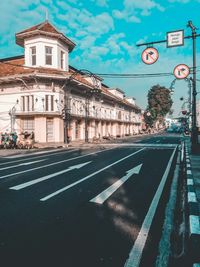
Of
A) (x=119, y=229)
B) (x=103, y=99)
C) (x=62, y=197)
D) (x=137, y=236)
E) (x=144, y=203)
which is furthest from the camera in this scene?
(x=103, y=99)

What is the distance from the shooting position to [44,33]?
24.8 metres

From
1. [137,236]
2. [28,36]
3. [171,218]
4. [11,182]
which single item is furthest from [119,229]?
[28,36]

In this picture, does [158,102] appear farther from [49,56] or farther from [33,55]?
[33,55]

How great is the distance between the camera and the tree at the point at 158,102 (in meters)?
75.1

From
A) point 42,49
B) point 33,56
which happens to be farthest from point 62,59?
point 33,56

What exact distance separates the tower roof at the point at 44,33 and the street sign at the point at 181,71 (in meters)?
17.5

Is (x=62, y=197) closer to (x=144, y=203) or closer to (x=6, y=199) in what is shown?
(x=6, y=199)

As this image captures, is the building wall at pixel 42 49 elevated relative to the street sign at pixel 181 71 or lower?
elevated

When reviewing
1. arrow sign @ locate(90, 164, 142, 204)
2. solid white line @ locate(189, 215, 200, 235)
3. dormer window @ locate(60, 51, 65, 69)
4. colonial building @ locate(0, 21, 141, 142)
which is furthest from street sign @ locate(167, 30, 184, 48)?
dormer window @ locate(60, 51, 65, 69)

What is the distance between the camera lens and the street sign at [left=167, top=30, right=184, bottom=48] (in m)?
10.6

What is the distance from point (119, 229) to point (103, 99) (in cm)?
3688

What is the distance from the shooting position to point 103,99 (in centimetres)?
4000

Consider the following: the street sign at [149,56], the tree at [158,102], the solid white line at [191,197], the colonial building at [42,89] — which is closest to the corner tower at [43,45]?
the colonial building at [42,89]

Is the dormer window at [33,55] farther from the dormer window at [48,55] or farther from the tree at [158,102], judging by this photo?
the tree at [158,102]
